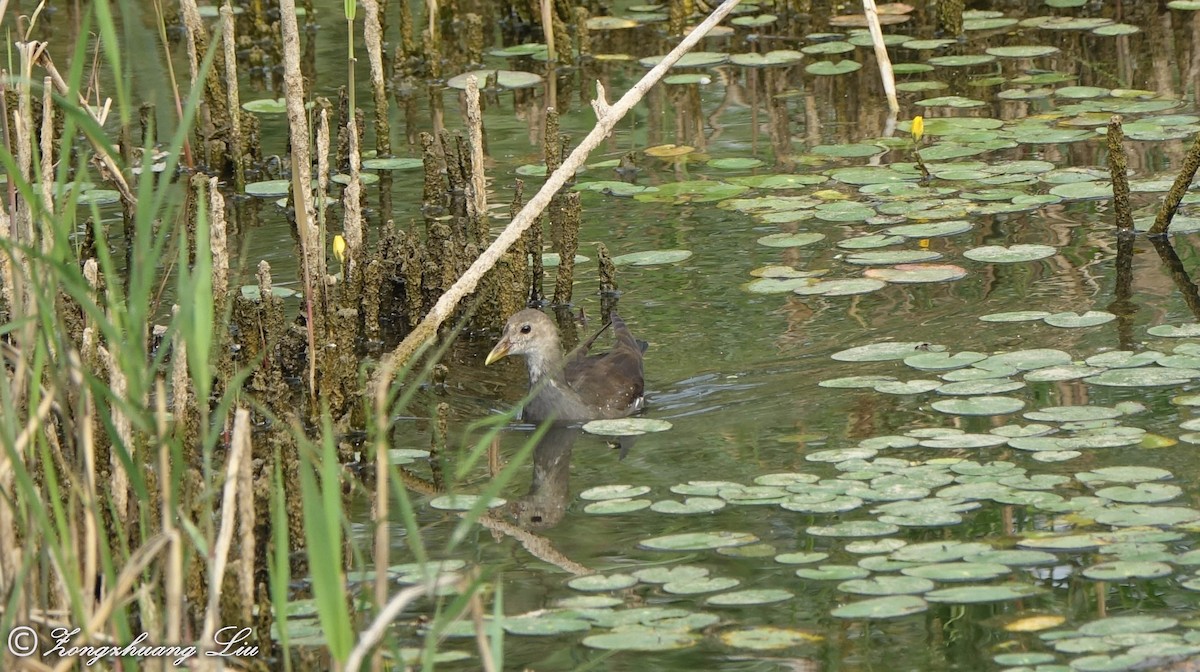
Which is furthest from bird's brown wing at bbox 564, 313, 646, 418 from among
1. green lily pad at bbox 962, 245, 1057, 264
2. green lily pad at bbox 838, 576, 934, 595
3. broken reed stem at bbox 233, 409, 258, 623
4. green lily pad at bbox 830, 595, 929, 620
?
broken reed stem at bbox 233, 409, 258, 623

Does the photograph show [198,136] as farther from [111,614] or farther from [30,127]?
[111,614]

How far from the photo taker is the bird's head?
6391 millimetres

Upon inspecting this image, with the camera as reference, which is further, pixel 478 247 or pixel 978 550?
pixel 478 247

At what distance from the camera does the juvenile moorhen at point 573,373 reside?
6.25 m

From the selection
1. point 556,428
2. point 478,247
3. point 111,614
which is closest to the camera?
point 111,614

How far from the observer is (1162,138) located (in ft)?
26.9

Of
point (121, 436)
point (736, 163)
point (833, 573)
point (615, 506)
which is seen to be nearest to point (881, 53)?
point (736, 163)

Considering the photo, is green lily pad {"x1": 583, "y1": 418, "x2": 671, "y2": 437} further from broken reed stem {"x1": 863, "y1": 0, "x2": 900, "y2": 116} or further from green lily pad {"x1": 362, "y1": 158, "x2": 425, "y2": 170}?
green lily pad {"x1": 362, "y1": 158, "x2": 425, "y2": 170}

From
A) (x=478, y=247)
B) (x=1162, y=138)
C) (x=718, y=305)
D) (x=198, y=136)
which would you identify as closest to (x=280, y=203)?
(x=198, y=136)

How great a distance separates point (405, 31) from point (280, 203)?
279 centimetres

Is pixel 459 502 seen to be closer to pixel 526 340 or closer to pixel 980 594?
pixel 526 340

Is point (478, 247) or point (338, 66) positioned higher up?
point (338, 66)

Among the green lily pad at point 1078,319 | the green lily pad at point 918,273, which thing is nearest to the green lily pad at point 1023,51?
the green lily pad at point 918,273

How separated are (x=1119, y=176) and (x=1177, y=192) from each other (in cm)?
29
